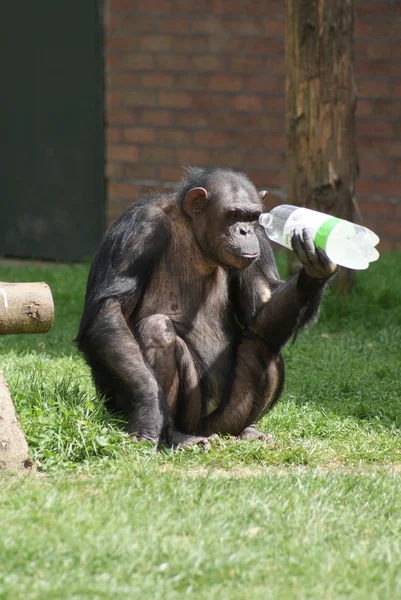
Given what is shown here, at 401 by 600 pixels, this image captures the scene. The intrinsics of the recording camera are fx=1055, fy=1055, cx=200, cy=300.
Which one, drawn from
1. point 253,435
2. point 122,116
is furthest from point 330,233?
point 122,116

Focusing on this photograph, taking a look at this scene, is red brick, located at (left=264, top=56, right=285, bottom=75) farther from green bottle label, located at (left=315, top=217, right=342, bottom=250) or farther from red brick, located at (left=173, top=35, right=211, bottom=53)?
green bottle label, located at (left=315, top=217, right=342, bottom=250)

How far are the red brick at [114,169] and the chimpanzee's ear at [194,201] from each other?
577 cm

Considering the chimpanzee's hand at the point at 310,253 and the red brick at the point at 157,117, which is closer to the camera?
the chimpanzee's hand at the point at 310,253

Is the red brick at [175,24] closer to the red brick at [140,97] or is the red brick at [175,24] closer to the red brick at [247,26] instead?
the red brick at [247,26]

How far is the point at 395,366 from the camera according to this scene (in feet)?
22.1

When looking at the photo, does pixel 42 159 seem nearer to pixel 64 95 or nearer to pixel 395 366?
pixel 64 95

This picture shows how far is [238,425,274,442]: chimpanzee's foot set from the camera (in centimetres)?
512

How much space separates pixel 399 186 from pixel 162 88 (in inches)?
102

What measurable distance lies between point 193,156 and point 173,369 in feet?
19.7

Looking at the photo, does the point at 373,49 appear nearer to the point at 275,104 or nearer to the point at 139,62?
the point at 275,104

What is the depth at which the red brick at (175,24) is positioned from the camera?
10555 millimetres

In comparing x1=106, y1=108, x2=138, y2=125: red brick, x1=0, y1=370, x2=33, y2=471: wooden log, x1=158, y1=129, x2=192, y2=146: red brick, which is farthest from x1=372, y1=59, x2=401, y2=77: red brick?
x1=0, y1=370, x2=33, y2=471: wooden log

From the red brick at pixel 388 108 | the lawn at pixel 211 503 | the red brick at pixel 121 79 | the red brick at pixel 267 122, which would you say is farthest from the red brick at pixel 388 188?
the lawn at pixel 211 503

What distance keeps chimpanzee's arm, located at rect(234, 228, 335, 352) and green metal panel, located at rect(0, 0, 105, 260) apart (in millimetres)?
5798
